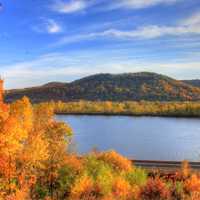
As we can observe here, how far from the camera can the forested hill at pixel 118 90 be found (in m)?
172

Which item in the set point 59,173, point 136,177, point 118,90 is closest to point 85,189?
point 59,173

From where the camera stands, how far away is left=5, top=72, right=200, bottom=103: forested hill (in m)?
172

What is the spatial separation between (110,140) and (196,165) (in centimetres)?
2620

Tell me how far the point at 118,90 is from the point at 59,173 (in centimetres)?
15109

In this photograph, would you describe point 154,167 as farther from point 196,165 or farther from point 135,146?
point 135,146

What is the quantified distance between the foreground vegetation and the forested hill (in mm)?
134556

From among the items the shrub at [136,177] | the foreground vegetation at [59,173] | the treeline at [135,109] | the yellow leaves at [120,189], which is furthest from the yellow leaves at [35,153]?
the treeline at [135,109]

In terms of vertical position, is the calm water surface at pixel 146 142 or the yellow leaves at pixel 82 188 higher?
the yellow leaves at pixel 82 188

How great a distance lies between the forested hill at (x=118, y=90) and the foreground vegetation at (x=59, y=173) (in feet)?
441

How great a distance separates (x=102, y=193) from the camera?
79.0 ft

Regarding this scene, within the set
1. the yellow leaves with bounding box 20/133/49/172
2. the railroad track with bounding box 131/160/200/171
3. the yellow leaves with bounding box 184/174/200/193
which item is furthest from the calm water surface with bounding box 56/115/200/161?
the yellow leaves with bounding box 184/174/200/193

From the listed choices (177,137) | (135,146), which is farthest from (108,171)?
(177,137)

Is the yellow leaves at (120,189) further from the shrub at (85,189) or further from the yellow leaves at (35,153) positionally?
the yellow leaves at (35,153)

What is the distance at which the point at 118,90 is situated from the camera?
7047 inches
